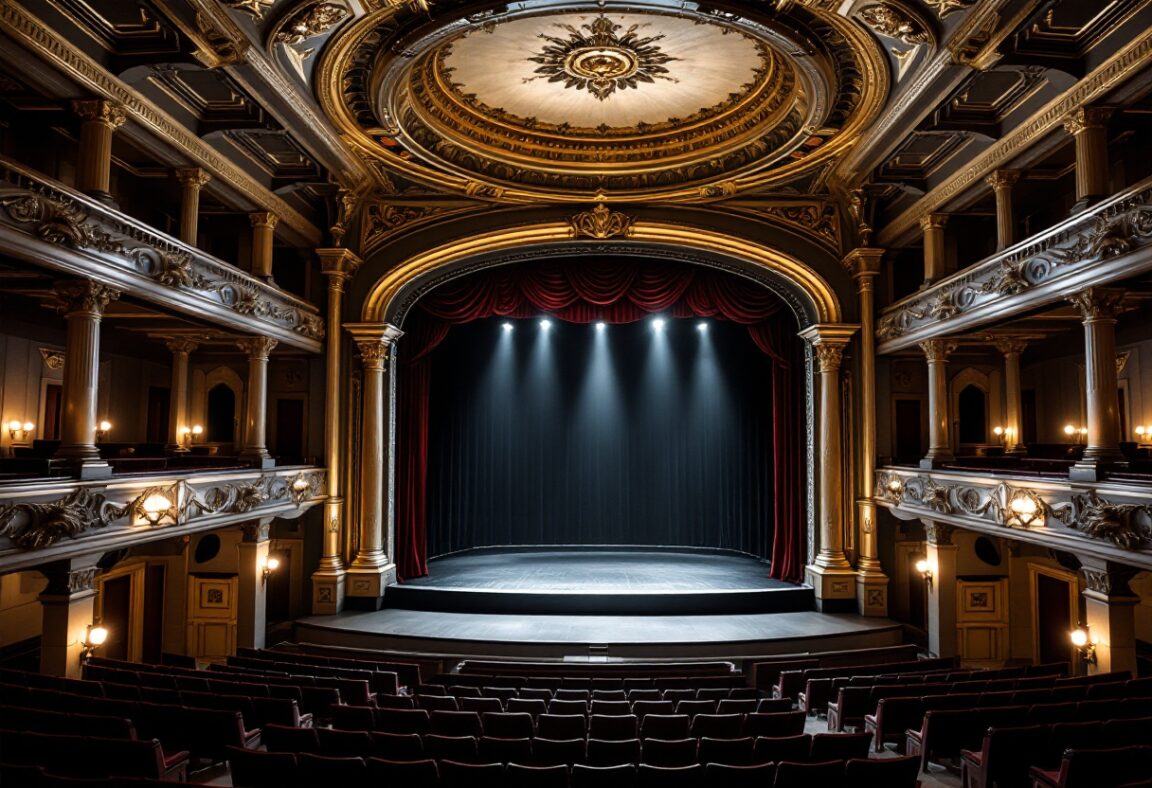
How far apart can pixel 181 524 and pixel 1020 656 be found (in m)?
14.6

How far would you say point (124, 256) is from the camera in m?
8.92

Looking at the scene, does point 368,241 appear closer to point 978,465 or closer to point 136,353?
point 136,353

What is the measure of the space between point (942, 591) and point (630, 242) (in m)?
8.60

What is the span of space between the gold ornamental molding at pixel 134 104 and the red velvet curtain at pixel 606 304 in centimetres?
371

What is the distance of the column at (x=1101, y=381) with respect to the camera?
834 centimetres

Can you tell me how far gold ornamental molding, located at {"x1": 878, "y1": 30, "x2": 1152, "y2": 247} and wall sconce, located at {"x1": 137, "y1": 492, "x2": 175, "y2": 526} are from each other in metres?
12.5

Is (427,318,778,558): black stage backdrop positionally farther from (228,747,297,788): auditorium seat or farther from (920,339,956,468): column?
(228,747,297,788): auditorium seat

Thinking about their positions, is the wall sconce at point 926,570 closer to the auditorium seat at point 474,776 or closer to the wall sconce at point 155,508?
the auditorium seat at point 474,776

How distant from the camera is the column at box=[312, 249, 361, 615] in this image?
14192 mm

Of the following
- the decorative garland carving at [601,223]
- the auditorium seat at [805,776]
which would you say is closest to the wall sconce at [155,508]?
the auditorium seat at [805,776]

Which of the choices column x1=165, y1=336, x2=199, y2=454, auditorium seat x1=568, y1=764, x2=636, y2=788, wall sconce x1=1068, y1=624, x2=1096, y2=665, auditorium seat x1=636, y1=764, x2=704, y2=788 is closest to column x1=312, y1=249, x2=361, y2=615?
column x1=165, y1=336, x2=199, y2=454

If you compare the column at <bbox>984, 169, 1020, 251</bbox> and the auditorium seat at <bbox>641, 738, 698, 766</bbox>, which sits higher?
the column at <bbox>984, 169, 1020, 251</bbox>

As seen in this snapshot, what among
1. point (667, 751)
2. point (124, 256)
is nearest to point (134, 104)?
point (124, 256)

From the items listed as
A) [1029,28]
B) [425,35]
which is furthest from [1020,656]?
[425,35]
